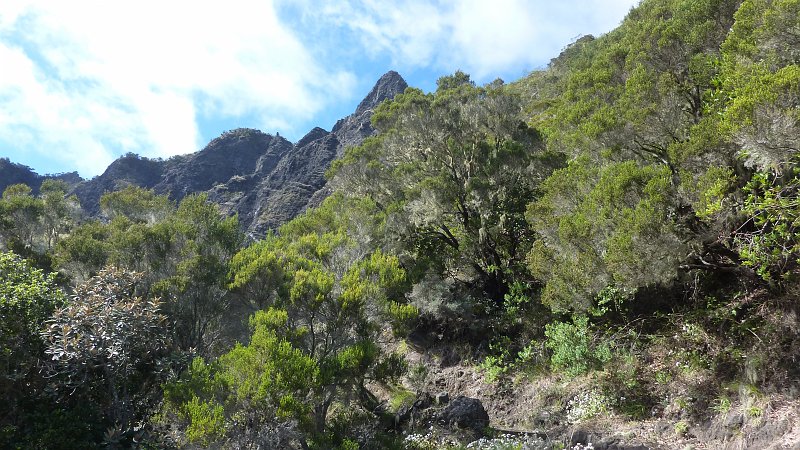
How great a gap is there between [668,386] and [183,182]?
8997 centimetres

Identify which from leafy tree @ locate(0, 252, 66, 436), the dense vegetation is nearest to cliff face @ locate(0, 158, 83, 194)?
the dense vegetation

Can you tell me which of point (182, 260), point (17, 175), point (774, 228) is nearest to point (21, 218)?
point (182, 260)

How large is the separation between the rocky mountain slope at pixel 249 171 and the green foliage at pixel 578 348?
53.9 metres

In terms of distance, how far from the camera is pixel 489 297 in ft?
53.0

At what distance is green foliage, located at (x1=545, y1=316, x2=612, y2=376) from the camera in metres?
10.8

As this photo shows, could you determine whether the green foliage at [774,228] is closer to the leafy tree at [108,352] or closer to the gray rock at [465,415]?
the gray rock at [465,415]

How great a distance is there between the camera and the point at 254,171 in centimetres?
8831

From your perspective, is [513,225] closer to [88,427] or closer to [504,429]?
[504,429]

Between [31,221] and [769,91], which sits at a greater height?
[31,221]

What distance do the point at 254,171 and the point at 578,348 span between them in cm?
8510

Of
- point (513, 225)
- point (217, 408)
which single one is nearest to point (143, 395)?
point (217, 408)

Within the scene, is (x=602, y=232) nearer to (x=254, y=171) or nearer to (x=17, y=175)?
(x=254, y=171)

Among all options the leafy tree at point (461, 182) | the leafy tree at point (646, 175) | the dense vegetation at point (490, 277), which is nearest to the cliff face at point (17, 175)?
the dense vegetation at point (490, 277)

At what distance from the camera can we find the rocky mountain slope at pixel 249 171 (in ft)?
232
